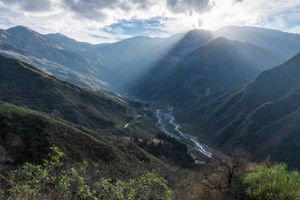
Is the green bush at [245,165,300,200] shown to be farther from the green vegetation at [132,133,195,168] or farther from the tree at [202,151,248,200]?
the green vegetation at [132,133,195,168]

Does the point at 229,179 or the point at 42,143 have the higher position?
the point at 229,179

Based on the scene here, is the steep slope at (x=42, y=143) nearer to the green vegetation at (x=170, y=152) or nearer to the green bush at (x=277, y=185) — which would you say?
the green bush at (x=277, y=185)

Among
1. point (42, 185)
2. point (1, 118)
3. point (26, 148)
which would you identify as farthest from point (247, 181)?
point (1, 118)

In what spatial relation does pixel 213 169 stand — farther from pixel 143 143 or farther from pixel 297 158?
pixel 297 158

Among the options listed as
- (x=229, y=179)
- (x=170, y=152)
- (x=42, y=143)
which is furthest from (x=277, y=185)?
(x=170, y=152)

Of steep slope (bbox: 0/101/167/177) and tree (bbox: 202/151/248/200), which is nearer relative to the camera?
tree (bbox: 202/151/248/200)

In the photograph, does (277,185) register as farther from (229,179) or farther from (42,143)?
(42,143)

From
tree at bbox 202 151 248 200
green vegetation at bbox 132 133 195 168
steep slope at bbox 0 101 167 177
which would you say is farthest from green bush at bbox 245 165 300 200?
green vegetation at bbox 132 133 195 168

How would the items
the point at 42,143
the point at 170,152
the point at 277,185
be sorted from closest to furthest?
the point at 277,185
the point at 42,143
the point at 170,152
